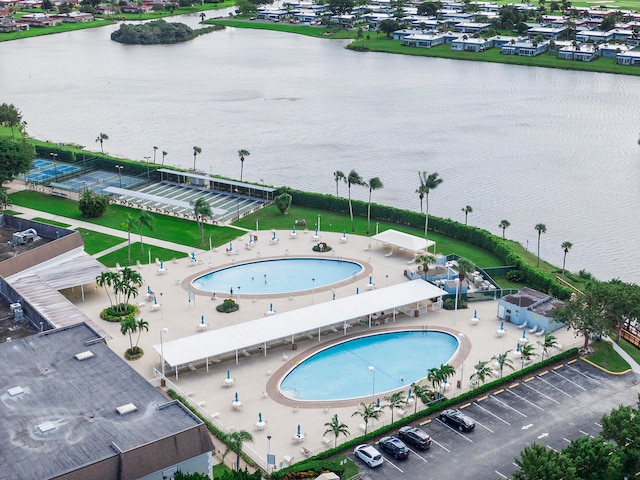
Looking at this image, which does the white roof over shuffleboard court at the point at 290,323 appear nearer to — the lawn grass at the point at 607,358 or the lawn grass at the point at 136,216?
the lawn grass at the point at 607,358

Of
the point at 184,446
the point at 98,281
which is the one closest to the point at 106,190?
the point at 98,281

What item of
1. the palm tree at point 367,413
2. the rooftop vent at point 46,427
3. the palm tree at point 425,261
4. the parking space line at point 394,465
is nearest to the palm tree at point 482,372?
the palm tree at point 367,413

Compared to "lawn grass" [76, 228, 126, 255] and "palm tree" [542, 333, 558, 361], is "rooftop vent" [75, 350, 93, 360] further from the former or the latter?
"palm tree" [542, 333, 558, 361]

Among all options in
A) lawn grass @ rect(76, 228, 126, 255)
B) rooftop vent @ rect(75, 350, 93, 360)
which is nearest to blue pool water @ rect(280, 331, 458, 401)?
rooftop vent @ rect(75, 350, 93, 360)

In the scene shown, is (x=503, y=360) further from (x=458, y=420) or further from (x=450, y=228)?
(x=450, y=228)

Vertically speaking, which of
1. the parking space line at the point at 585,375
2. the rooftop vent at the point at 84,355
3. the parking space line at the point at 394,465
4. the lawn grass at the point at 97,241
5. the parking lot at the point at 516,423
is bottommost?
the parking space line at the point at 394,465

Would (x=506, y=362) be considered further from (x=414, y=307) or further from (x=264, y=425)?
(x=264, y=425)

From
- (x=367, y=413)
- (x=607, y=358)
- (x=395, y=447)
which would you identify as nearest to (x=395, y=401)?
(x=367, y=413)
